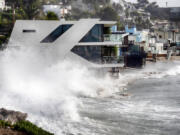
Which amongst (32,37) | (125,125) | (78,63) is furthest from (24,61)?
(125,125)

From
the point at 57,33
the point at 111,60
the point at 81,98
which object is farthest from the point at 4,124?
the point at 111,60

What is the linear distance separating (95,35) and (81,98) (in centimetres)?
806

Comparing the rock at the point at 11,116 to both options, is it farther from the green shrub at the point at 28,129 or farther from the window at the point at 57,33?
the window at the point at 57,33

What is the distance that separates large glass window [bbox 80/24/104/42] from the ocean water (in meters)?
2.29

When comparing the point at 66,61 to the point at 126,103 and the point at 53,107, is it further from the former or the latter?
the point at 53,107

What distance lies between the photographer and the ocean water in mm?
21225

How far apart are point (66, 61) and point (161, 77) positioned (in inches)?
587

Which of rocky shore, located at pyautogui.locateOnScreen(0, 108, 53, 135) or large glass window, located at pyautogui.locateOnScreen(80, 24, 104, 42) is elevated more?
large glass window, located at pyautogui.locateOnScreen(80, 24, 104, 42)

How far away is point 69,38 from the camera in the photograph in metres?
35.6

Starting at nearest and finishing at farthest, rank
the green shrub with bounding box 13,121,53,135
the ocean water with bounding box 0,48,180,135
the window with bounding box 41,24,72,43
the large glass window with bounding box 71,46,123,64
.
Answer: the green shrub with bounding box 13,121,53,135 → the ocean water with bounding box 0,48,180,135 → the window with bounding box 41,24,72,43 → the large glass window with bounding box 71,46,123,64

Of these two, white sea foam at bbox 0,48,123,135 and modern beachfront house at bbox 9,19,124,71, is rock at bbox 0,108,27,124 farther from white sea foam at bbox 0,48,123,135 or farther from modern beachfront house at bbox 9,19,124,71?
modern beachfront house at bbox 9,19,124,71

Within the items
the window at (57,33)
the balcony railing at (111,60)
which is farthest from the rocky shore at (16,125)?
the balcony railing at (111,60)

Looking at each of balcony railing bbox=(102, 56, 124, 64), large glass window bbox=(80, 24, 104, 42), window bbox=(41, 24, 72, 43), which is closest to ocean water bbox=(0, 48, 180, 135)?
window bbox=(41, 24, 72, 43)

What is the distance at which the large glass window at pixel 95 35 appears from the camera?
36.4 m
